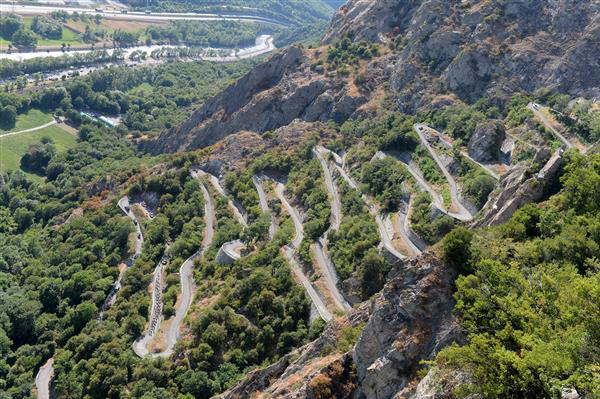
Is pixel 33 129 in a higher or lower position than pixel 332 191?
lower

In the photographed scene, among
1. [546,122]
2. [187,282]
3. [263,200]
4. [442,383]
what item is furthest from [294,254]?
[546,122]

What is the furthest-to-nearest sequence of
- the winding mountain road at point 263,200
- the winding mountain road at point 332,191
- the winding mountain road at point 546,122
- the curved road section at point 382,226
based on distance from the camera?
A: the winding mountain road at point 263,200
the winding mountain road at point 332,191
the winding mountain road at point 546,122
the curved road section at point 382,226

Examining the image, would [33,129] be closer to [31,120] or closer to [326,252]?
[31,120]

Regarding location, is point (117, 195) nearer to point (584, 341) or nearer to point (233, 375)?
point (233, 375)

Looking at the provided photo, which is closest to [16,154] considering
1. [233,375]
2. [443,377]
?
[233,375]

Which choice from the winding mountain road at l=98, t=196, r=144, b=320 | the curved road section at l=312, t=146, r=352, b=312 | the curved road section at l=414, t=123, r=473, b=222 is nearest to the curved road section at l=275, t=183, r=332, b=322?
the curved road section at l=312, t=146, r=352, b=312

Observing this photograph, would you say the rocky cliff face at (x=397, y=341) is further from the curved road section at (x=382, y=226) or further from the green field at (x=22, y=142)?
the green field at (x=22, y=142)

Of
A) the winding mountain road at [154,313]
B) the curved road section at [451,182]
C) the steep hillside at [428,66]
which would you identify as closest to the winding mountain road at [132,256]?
the winding mountain road at [154,313]
